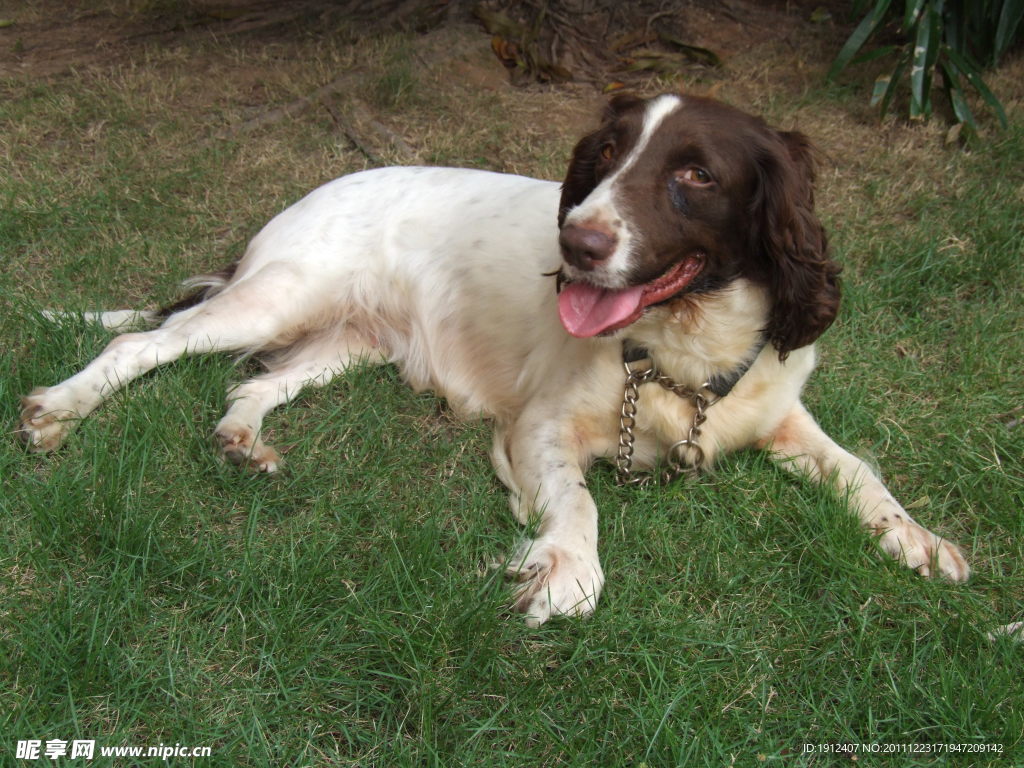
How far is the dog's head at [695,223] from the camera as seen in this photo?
233 cm

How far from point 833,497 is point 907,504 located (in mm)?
329

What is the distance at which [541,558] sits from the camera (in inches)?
93.5

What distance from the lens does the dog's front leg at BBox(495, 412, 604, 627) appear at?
228cm

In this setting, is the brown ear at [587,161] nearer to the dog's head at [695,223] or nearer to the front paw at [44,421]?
the dog's head at [695,223]

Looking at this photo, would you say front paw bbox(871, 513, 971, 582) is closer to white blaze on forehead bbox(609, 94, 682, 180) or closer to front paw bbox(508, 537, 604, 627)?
front paw bbox(508, 537, 604, 627)

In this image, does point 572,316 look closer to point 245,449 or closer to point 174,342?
point 245,449

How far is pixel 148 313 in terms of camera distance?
3.33 m

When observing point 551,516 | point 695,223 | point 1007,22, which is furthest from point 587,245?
point 1007,22

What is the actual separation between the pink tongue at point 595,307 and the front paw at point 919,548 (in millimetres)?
946

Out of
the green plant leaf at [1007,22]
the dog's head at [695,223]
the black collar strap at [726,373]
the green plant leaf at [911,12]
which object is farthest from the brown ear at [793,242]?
the green plant leaf at [1007,22]

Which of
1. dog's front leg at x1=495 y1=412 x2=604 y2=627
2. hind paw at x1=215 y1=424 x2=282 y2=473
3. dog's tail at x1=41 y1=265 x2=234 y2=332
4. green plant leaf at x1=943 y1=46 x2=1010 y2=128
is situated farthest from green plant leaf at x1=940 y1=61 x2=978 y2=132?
hind paw at x1=215 y1=424 x2=282 y2=473

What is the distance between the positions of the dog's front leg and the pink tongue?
1.51 feet

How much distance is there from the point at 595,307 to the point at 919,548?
1.10 m

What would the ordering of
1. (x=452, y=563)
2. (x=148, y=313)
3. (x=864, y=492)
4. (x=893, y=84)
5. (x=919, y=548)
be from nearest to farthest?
(x=452, y=563) < (x=919, y=548) < (x=864, y=492) < (x=148, y=313) < (x=893, y=84)
